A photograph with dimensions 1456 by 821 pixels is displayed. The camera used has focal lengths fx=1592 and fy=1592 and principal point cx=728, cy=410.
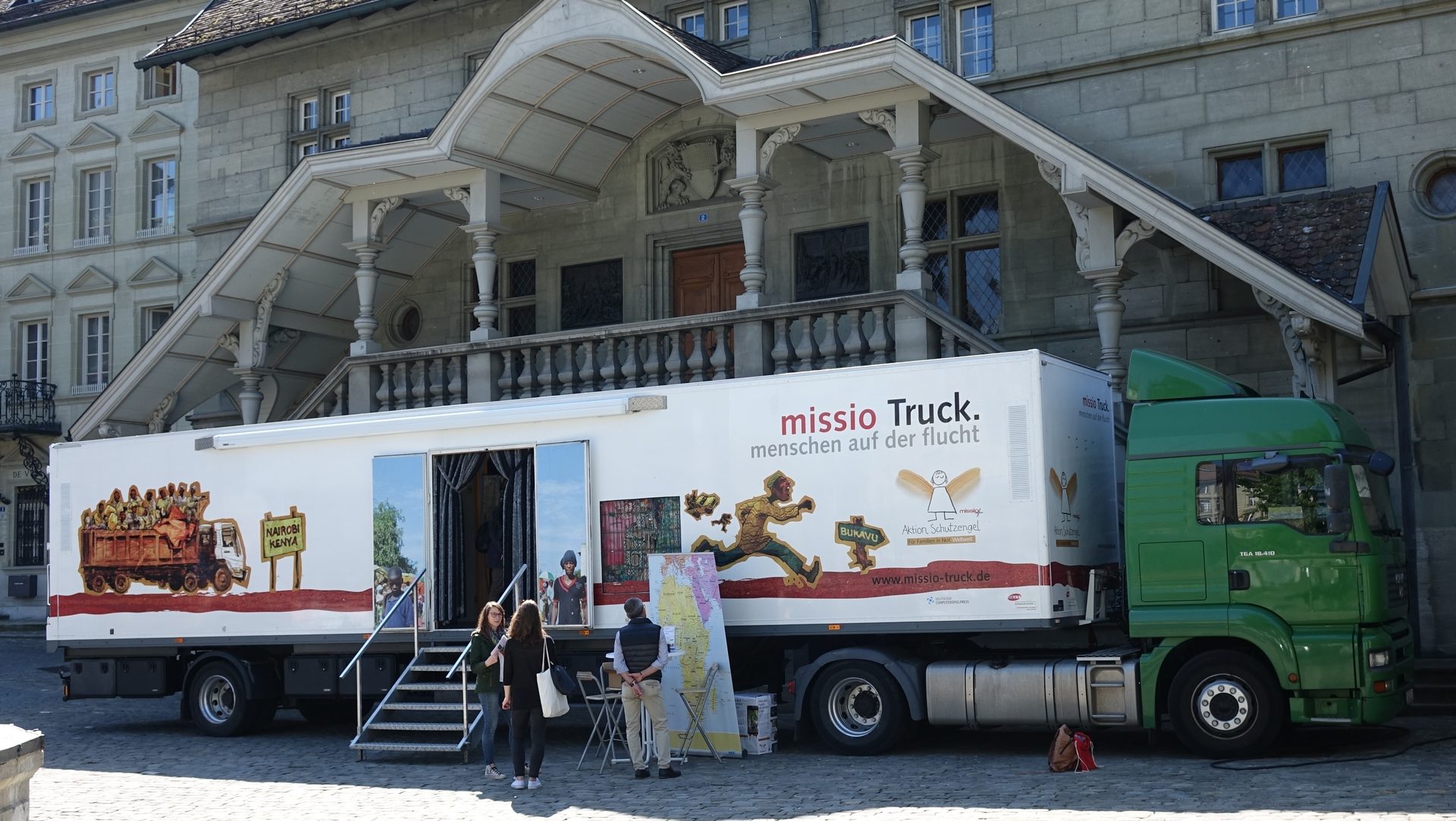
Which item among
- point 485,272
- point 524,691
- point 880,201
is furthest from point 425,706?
point 880,201

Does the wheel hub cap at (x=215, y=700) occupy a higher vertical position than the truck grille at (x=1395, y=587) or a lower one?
lower

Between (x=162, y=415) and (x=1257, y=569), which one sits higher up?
(x=162, y=415)

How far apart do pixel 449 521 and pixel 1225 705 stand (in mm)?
7768

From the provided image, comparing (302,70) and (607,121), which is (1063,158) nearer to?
(607,121)

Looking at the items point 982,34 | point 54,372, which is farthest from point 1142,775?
point 54,372

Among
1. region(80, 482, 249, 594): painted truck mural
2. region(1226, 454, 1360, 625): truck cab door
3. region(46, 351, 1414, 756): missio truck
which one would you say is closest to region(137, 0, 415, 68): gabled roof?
region(80, 482, 249, 594): painted truck mural

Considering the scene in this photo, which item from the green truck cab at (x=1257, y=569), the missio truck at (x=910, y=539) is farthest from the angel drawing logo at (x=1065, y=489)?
the green truck cab at (x=1257, y=569)

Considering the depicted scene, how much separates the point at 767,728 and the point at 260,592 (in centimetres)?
594

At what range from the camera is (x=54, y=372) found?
3359cm

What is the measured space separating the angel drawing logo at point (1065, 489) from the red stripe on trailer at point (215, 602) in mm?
7092

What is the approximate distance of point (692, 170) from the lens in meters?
22.9

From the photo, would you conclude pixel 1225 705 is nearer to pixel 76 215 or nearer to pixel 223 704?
pixel 223 704

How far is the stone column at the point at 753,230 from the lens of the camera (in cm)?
1845

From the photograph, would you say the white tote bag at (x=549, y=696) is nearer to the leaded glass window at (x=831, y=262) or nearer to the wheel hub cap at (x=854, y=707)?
the wheel hub cap at (x=854, y=707)
